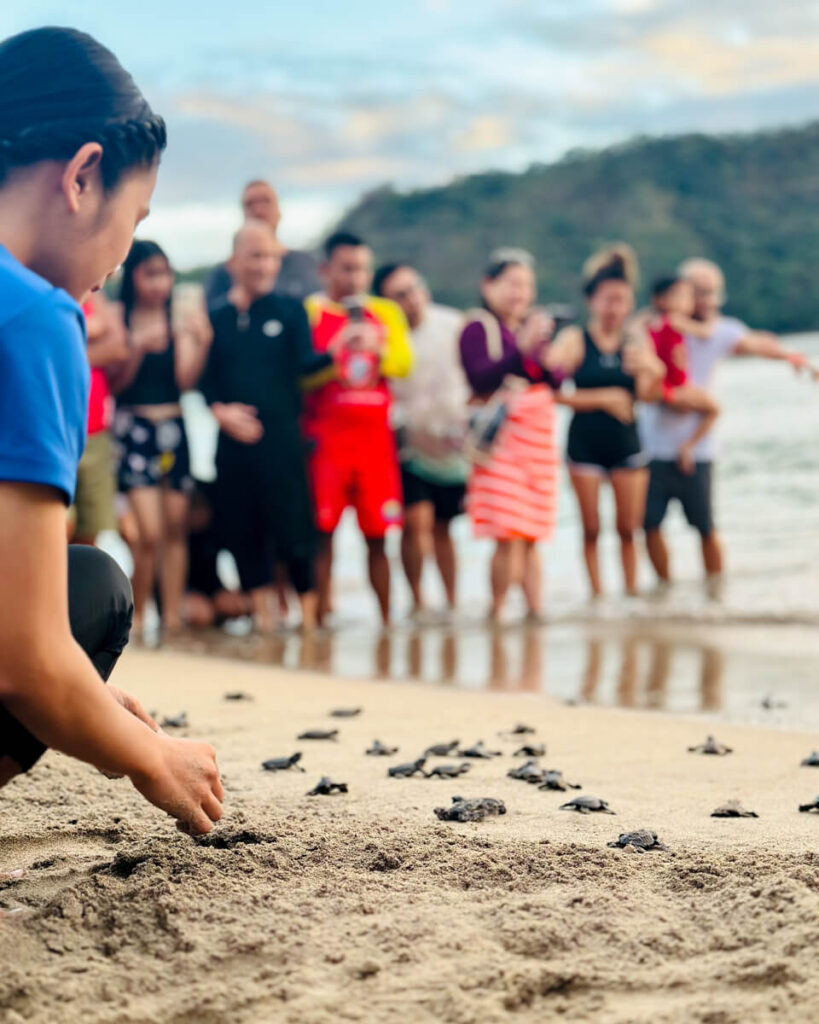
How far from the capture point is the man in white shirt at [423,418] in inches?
328

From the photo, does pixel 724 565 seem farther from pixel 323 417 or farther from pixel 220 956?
pixel 220 956

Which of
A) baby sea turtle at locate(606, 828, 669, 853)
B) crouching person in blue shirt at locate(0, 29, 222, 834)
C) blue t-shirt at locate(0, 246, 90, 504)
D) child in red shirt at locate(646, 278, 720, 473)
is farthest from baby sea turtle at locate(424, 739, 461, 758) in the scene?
child in red shirt at locate(646, 278, 720, 473)

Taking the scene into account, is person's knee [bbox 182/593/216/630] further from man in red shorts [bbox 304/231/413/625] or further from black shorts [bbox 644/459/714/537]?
black shorts [bbox 644/459/714/537]

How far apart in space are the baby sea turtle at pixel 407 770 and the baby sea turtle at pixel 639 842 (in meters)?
0.88

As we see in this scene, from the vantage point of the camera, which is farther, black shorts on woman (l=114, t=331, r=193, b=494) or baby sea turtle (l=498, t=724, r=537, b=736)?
black shorts on woman (l=114, t=331, r=193, b=494)

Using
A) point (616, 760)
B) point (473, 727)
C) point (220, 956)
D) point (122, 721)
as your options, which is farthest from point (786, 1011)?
point (473, 727)

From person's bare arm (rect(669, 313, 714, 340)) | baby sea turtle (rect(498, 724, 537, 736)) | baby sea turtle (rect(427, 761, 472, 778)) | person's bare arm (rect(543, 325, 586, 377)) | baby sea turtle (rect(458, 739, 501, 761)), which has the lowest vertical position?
baby sea turtle (rect(498, 724, 537, 736))

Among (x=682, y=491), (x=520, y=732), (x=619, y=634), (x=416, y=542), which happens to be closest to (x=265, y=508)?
(x=416, y=542)

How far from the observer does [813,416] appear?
73.9ft

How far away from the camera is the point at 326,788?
3023 mm

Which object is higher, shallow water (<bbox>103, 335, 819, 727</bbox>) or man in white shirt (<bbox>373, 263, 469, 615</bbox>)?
man in white shirt (<bbox>373, 263, 469, 615</bbox>)

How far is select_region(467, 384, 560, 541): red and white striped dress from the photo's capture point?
25.9 ft

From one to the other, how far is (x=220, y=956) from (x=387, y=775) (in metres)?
1.38

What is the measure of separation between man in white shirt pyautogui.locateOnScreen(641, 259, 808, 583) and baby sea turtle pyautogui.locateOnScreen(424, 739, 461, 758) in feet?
18.4
